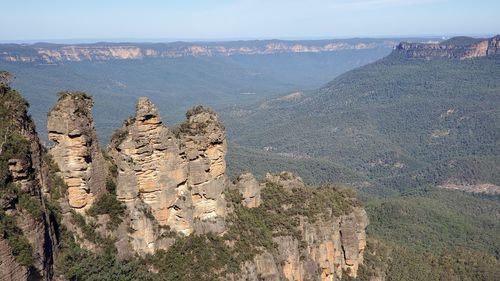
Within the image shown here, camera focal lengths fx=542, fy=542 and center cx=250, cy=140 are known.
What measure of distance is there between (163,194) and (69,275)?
8.85 m

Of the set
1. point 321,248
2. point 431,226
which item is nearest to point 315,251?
point 321,248

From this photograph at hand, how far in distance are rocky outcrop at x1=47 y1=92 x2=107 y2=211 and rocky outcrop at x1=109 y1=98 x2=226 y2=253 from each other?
2.14 m

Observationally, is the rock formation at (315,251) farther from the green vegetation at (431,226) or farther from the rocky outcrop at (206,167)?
the green vegetation at (431,226)

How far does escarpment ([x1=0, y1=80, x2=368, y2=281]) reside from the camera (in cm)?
2631

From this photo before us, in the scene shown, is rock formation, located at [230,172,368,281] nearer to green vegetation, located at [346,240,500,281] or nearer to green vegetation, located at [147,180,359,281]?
green vegetation, located at [147,180,359,281]

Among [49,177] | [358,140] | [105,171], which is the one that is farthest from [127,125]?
[358,140]

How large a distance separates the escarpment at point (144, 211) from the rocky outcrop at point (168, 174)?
7 cm

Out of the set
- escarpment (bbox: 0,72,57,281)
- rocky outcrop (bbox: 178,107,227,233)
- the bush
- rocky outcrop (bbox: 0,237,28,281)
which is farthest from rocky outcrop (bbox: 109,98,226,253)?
rocky outcrop (bbox: 0,237,28,281)

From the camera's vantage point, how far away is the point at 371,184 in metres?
148

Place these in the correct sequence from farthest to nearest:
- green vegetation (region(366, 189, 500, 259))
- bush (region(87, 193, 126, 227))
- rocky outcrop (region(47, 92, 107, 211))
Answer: green vegetation (region(366, 189, 500, 259)), bush (region(87, 193, 126, 227)), rocky outcrop (region(47, 92, 107, 211))

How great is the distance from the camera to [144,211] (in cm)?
3438

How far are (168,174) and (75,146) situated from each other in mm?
6591

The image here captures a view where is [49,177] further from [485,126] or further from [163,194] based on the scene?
[485,126]

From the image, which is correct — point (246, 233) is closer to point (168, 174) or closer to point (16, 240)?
point (168, 174)
